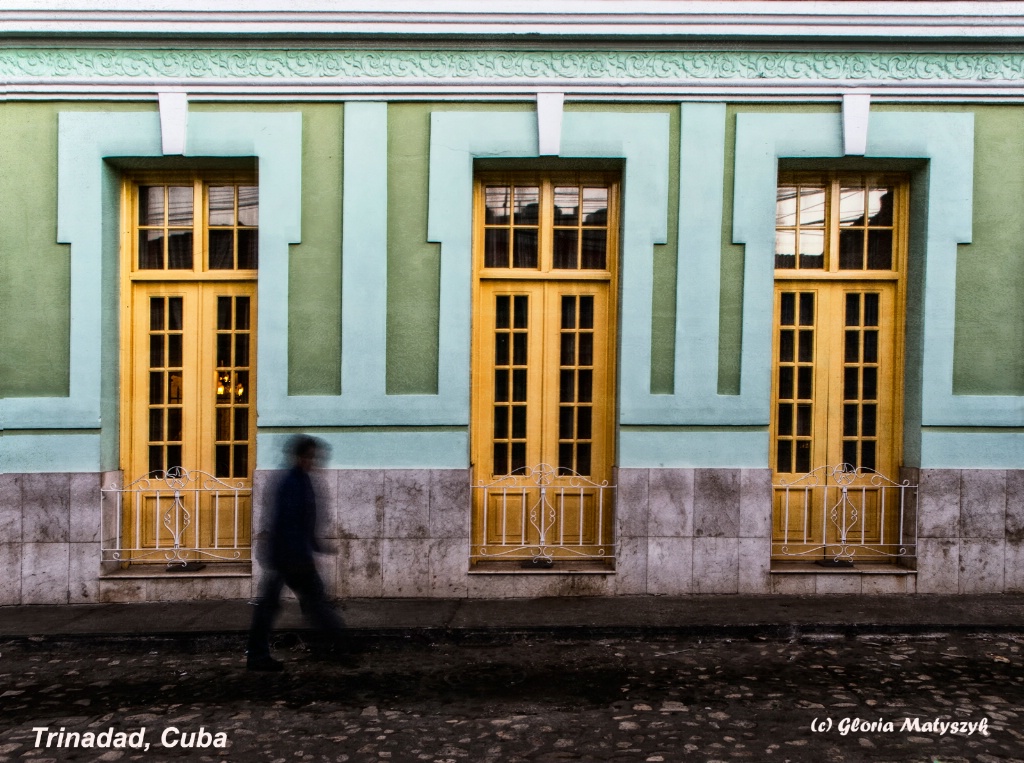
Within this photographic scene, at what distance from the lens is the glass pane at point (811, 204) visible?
8.30 meters

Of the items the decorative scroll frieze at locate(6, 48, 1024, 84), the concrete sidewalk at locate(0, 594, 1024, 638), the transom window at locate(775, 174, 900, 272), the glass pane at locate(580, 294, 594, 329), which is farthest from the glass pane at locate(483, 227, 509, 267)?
the concrete sidewalk at locate(0, 594, 1024, 638)

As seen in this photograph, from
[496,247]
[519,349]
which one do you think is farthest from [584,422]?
[496,247]

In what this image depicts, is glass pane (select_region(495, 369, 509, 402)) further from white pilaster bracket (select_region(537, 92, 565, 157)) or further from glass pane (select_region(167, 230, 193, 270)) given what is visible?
glass pane (select_region(167, 230, 193, 270))

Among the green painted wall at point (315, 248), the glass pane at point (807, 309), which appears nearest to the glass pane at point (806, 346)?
the glass pane at point (807, 309)

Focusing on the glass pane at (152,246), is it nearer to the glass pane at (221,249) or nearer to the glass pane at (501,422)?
the glass pane at (221,249)

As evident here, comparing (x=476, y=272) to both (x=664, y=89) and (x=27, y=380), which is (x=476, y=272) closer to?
(x=664, y=89)

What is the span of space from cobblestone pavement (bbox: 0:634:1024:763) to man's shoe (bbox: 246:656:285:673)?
0.32 ft

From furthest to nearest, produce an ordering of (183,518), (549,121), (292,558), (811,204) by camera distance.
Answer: (811,204) → (183,518) → (549,121) → (292,558)

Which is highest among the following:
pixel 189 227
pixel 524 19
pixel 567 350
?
pixel 524 19

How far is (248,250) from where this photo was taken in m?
A: 8.23

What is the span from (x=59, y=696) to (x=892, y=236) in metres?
8.26

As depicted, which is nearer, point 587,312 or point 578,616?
point 578,616

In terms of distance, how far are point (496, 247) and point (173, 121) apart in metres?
3.26

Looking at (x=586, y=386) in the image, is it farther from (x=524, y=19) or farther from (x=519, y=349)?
(x=524, y=19)
